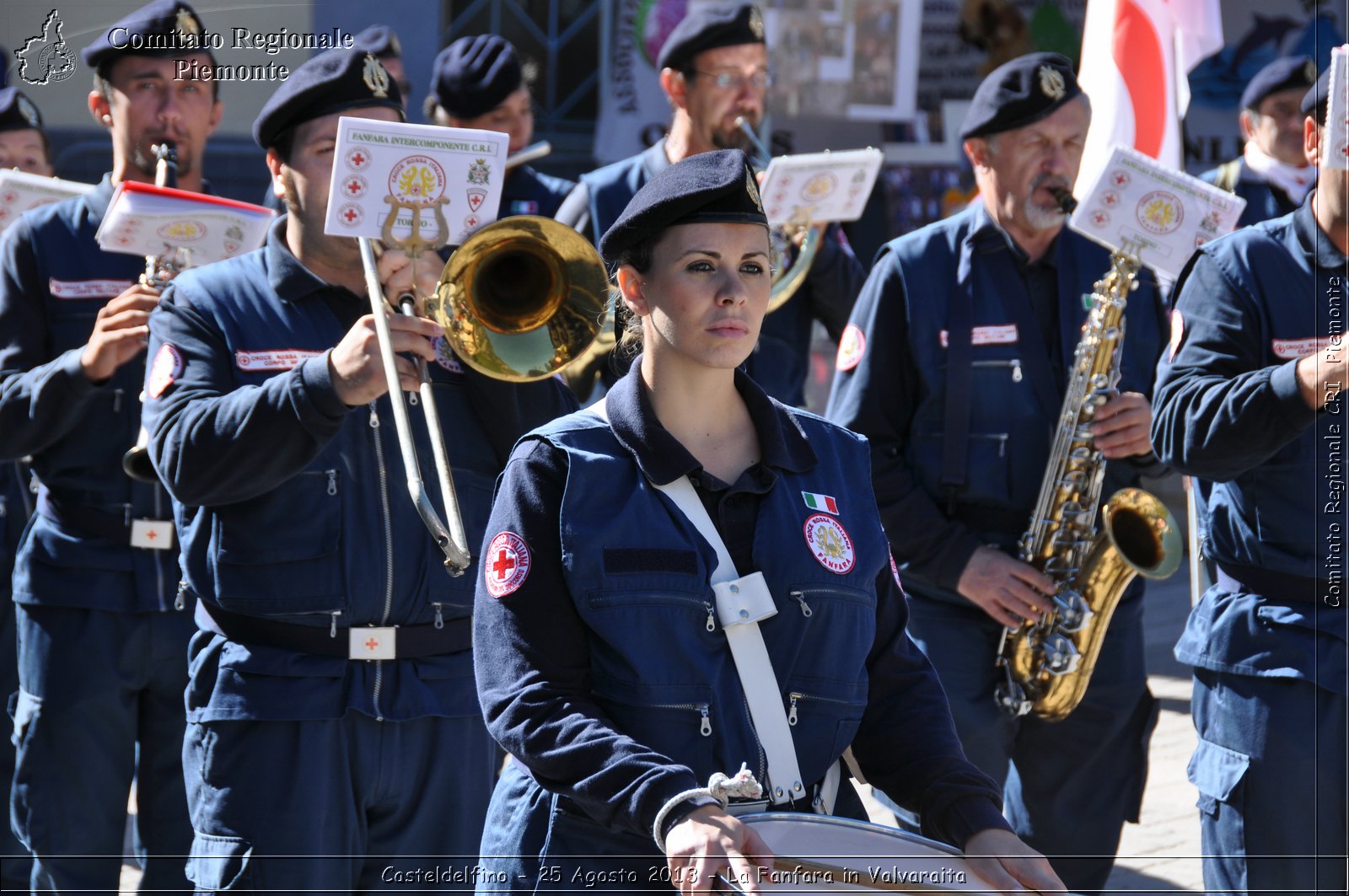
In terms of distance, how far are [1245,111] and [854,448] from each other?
20.2ft

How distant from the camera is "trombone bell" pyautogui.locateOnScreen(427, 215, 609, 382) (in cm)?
369

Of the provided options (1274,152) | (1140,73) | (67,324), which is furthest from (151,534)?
(1274,152)

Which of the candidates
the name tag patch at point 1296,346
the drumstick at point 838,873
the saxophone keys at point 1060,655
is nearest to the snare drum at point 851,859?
the drumstick at point 838,873

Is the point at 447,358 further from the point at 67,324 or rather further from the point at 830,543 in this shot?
the point at 67,324

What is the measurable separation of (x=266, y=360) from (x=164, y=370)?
231mm

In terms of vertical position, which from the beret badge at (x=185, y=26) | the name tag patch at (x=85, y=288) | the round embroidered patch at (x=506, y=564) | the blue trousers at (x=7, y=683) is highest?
the beret badge at (x=185, y=26)

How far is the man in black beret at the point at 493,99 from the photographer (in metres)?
7.02

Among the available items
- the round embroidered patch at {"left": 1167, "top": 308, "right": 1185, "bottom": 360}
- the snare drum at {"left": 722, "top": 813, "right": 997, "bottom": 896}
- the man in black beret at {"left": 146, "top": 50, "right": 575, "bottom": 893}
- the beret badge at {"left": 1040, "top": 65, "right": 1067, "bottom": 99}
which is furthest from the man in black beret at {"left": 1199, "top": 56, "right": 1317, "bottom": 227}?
the snare drum at {"left": 722, "top": 813, "right": 997, "bottom": 896}

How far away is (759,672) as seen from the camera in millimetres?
2652

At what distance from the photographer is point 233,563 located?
3.64 m

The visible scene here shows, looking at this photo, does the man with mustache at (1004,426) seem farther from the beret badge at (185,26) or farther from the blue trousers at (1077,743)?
the beret badge at (185,26)

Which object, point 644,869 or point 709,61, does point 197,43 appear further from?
point 644,869

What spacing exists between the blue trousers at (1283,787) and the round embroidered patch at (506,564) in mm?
2195

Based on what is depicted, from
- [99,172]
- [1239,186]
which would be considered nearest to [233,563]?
[1239,186]
